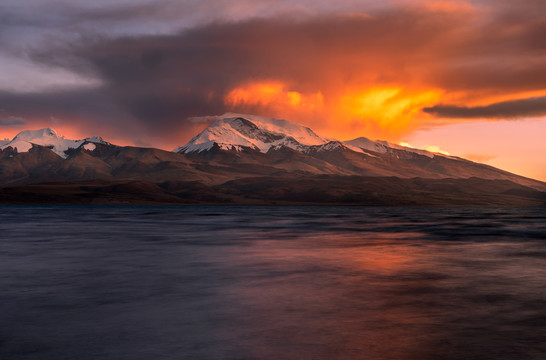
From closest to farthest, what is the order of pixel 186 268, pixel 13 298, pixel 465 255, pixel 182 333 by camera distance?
1. pixel 182 333
2. pixel 13 298
3. pixel 186 268
4. pixel 465 255

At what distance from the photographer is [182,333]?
1578cm

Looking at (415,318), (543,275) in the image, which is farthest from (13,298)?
(543,275)

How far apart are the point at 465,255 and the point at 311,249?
12622 mm

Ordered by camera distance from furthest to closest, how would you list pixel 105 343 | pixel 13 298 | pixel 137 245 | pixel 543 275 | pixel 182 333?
pixel 137 245 → pixel 543 275 → pixel 13 298 → pixel 182 333 → pixel 105 343

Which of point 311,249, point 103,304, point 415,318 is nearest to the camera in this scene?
point 415,318

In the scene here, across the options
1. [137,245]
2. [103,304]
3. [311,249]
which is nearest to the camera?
[103,304]

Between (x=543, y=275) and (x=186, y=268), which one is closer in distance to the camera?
(x=543, y=275)

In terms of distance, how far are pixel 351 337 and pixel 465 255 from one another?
1135 inches

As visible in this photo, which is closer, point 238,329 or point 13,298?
point 238,329

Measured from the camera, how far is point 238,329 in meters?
16.4

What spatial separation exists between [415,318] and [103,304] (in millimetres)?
11901

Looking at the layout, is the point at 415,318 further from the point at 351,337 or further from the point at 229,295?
the point at 229,295

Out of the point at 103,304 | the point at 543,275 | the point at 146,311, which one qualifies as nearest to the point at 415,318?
the point at 146,311

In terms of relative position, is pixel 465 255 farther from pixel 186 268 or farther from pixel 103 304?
pixel 103 304
